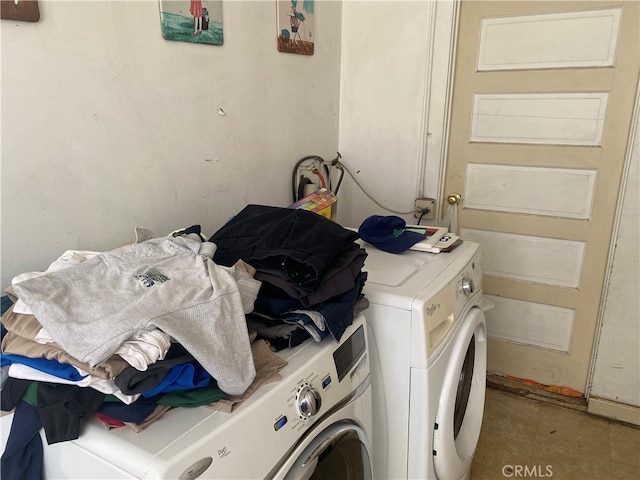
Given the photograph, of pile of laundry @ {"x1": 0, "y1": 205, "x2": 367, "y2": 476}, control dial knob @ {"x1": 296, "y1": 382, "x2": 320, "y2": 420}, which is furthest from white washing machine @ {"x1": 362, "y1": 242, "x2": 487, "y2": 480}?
control dial knob @ {"x1": 296, "y1": 382, "x2": 320, "y2": 420}

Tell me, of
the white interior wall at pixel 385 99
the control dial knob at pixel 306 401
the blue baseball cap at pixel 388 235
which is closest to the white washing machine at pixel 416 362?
the blue baseball cap at pixel 388 235

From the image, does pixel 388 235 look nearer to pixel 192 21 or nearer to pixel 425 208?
pixel 425 208

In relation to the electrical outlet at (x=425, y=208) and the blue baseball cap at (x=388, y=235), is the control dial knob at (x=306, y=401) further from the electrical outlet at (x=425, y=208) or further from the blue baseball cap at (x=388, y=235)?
the electrical outlet at (x=425, y=208)

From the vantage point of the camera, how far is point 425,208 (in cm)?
216

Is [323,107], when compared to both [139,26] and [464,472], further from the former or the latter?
[464,472]

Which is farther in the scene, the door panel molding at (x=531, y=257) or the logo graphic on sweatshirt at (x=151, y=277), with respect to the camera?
the door panel molding at (x=531, y=257)

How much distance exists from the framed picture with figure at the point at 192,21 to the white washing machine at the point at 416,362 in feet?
2.65

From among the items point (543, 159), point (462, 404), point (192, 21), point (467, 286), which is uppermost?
point (192, 21)

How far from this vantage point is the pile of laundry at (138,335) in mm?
734

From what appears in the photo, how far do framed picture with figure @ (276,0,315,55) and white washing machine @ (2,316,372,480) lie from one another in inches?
44.4

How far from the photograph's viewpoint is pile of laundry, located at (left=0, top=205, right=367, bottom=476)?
734 millimetres

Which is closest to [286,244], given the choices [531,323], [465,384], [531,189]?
[465,384]

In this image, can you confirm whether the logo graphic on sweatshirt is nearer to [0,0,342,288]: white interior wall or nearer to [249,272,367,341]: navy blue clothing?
[249,272,367,341]: navy blue clothing

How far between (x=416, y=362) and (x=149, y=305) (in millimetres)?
676
